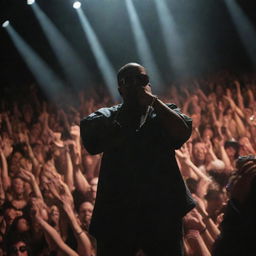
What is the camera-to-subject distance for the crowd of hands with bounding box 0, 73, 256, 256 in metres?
4.07

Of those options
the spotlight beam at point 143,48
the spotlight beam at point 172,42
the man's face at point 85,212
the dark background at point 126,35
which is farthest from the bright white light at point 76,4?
the man's face at point 85,212

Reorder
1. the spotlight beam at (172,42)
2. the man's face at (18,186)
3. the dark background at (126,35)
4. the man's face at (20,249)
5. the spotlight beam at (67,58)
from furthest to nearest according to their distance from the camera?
the spotlight beam at (67,58)
the spotlight beam at (172,42)
the dark background at (126,35)
the man's face at (18,186)
the man's face at (20,249)

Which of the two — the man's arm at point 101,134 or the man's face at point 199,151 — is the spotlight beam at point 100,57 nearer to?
the man's face at point 199,151

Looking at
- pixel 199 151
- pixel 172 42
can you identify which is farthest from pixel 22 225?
pixel 172 42

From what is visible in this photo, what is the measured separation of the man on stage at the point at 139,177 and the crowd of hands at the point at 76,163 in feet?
7.93

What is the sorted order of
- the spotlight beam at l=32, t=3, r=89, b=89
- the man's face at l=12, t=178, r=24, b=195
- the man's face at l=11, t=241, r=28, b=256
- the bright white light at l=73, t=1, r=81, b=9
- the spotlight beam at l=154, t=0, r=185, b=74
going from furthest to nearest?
1. the spotlight beam at l=32, t=3, r=89, b=89
2. the spotlight beam at l=154, t=0, r=185, b=74
3. the bright white light at l=73, t=1, r=81, b=9
4. the man's face at l=12, t=178, r=24, b=195
5. the man's face at l=11, t=241, r=28, b=256

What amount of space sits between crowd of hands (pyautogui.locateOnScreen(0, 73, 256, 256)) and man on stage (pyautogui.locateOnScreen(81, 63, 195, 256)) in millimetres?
2417

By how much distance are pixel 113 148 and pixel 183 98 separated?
3.70 metres

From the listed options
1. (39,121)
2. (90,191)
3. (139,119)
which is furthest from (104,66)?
(139,119)

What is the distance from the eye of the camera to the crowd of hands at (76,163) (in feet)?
13.4

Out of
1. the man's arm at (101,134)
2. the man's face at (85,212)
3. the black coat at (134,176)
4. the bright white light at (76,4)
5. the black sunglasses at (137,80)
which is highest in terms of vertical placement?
the bright white light at (76,4)

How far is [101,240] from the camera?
1.50 m

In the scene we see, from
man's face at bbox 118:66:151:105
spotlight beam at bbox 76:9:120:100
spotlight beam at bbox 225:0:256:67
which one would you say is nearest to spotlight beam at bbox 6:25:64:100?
spotlight beam at bbox 76:9:120:100

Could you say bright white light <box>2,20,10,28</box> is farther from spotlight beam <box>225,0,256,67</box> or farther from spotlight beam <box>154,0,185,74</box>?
spotlight beam <box>225,0,256,67</box>
